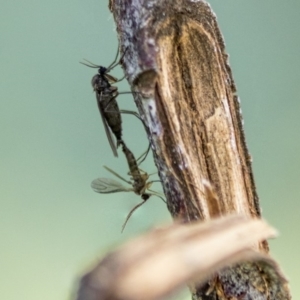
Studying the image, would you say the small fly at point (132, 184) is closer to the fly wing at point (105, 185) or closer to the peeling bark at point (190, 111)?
the fly wing at point (105, 185)

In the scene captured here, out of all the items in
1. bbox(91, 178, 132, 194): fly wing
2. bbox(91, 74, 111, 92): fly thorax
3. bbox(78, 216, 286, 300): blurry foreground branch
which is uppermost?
bbox(91, 74, 111, 92): fly thorax

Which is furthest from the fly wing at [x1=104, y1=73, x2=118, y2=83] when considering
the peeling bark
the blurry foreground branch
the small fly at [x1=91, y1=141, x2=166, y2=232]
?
the blurry foreground branch

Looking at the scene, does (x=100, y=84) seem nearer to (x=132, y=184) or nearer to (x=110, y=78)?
(x=110, y=78)

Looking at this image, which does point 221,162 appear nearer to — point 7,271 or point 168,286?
point 168,286

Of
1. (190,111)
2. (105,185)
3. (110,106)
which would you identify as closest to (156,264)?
(190,111)

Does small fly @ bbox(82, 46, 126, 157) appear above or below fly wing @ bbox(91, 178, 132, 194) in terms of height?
above

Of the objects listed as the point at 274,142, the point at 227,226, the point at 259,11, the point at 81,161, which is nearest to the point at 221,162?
the point at 227,226

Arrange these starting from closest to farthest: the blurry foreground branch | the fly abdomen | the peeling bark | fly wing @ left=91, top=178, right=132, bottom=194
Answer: the blurry foreground branch
the peeling bark
the fly abdomen
fly wing @ left=91, top=178, right=132, bottom=194

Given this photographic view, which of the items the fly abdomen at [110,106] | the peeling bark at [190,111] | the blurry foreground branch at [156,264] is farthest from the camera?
the fly abdomen at [110,106]

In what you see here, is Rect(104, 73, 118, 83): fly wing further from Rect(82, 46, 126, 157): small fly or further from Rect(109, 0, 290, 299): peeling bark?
Rect(109, 0, 290, 299): peeling bark

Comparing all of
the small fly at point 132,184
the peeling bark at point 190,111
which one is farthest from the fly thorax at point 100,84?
the peeling bark at point 190,111

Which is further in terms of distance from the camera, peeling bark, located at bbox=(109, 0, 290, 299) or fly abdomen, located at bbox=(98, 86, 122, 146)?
fly abdomen, located at bbox=(98, 86, 122, 146)
